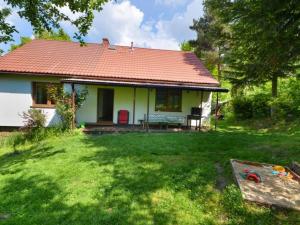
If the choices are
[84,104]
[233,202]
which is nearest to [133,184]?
[233,202]

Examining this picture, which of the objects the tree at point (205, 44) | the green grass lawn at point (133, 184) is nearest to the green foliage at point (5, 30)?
the green grass lawn at point (133, 184)

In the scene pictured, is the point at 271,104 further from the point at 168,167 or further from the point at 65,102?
the point at 65,102

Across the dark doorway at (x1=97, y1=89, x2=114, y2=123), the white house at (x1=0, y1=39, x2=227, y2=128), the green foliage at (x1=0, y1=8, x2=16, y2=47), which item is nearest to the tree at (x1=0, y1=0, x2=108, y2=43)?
the green foliage at (x1=0, y1=8, x2=16, y2=47)

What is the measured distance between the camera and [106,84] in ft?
42.6

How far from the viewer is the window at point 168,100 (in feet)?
49.4

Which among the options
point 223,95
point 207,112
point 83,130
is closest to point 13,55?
point 83,130

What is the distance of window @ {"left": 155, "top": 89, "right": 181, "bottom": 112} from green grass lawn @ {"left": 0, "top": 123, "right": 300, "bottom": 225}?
18.9 feet

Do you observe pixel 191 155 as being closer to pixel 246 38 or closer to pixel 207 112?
pixel 246 38

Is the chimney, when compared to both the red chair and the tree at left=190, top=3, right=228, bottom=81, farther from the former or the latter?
the tree at left=190, top=3, right=228, bottom=81

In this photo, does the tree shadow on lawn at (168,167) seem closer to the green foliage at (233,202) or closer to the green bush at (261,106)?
the green foliage at (233,202)

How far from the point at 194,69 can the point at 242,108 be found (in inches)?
174

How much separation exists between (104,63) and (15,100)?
5.25 metres

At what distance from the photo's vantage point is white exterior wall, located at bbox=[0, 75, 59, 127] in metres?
13.8

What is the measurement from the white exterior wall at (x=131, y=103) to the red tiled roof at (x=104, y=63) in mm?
733
